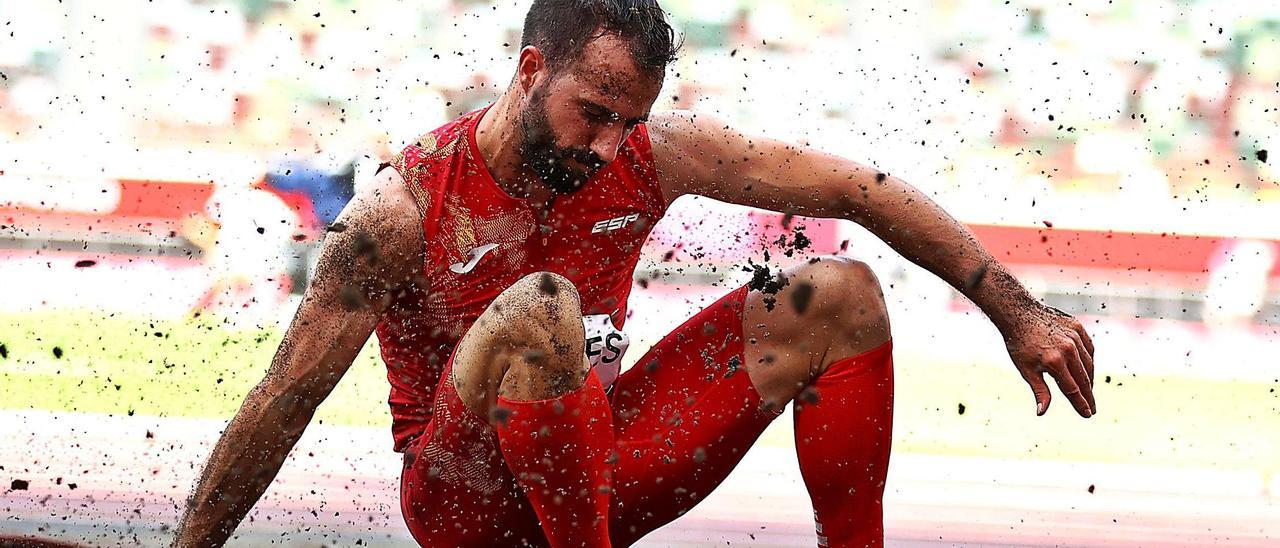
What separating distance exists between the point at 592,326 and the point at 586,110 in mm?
350

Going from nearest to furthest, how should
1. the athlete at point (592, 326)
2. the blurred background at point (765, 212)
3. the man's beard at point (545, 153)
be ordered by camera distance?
1. the athlete at point (592, 326)
2. the man's beard at point (545, 153)
3. the blurred background at point (765, 212)

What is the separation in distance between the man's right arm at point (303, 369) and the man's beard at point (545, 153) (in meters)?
0.21

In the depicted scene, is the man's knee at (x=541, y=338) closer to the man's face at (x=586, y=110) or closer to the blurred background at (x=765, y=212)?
the man's face at (x=586, y=110)

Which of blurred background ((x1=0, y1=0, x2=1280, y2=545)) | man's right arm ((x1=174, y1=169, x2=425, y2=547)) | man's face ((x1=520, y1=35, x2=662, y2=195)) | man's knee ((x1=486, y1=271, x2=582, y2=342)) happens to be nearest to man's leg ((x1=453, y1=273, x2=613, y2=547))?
man's knee ((x1=486, y1=271, x2=582, y2=342))

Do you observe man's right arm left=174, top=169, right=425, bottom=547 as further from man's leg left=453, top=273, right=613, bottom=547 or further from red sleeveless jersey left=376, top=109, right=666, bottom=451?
man's leg left=453, top=273, right=613, bottom=547

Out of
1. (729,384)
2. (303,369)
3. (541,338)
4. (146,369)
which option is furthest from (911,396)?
(541,338)

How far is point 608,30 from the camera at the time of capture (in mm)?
1987

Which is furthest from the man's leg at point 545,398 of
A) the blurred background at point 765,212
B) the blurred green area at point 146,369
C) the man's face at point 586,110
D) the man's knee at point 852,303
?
the blurred green area at point 146,369

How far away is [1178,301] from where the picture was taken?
707 centimetres

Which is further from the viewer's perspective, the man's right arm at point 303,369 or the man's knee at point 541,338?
the man's right arm at point 303,369

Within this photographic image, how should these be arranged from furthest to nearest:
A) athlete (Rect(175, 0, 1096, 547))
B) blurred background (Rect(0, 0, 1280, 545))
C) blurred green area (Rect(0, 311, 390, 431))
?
blurred background (Rect(0, 0, 1280, 545)) → blurred green area (Rect(0, 311, 390, 431)) → athlete (Rect(175, 0, 1096, 547))

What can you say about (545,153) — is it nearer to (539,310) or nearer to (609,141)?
(609,141)

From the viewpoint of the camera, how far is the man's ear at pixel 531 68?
2.03 meters

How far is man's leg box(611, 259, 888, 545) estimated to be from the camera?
2039 mm
